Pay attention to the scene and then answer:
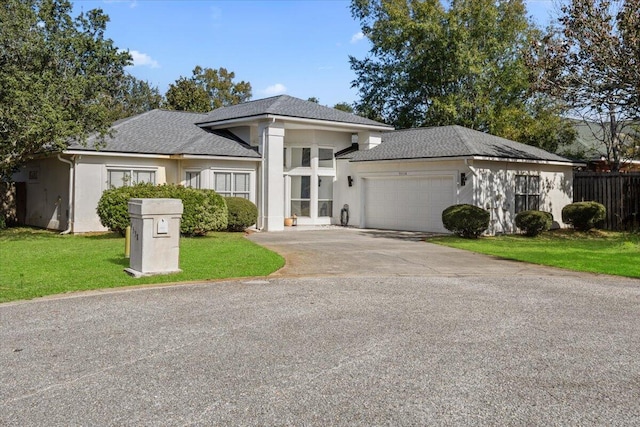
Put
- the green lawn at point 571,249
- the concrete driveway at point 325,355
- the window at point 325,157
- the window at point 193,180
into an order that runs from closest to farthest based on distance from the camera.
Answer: the concrete driveway at point 325,355 → the green lawn at point 571,249 → the window at point 193,180 → the window at point 325,157

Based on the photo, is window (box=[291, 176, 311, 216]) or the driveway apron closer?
the driveway apron

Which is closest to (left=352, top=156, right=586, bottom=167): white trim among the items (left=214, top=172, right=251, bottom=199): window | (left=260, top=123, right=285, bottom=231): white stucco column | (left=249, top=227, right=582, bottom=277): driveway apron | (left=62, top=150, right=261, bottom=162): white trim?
(left=249, top=227, right=582, bottom=277): driveway apron

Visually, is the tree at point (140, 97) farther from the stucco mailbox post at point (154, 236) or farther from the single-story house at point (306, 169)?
the stucco mailbox post at point (154, 236)

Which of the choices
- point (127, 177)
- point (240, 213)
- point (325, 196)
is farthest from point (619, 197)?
point (127, 177)

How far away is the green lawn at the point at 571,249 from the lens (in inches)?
521

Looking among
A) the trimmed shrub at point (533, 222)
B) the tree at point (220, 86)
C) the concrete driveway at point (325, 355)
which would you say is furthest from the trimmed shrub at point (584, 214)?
the tree at point (220, 86)

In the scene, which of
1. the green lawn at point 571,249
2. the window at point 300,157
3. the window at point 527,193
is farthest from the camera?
the window at point 300,157

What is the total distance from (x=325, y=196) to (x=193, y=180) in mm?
6256

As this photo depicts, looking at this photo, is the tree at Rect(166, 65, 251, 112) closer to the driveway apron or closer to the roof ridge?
the roof ridge

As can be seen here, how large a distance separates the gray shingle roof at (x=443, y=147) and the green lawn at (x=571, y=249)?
3207 mm

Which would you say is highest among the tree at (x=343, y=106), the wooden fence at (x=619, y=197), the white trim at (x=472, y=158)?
the tree at (x=343, y=106)

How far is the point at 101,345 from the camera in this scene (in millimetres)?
6258

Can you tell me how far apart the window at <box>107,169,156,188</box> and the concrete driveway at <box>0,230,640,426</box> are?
1241cm

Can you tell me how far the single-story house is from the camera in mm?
21094
